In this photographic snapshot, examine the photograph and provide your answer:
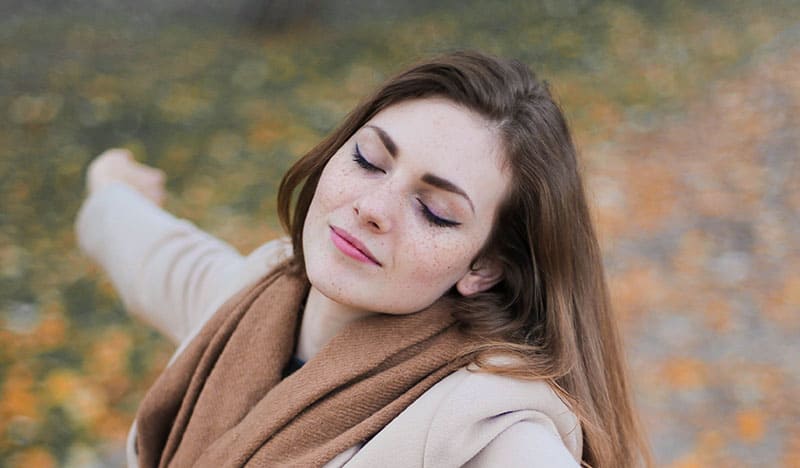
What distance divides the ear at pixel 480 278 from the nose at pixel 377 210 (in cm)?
25

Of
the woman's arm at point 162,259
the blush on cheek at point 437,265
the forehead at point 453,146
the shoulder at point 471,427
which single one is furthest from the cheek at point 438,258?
the woman's arm at point 162,259

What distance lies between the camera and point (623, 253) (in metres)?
4.99

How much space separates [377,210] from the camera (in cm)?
176

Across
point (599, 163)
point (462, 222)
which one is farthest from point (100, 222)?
point (599, 163)

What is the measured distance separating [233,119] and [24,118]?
4.17 feet

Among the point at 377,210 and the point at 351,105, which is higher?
the point at 377,210

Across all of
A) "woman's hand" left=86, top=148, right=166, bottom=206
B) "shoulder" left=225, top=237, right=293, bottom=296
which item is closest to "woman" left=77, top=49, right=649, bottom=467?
"shoulder" left=225, top=237, right=293, bottom=296

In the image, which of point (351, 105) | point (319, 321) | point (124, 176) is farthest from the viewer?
point (351, 105)

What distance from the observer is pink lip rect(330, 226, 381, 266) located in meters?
1.79

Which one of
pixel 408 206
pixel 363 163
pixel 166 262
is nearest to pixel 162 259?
pixel 166 262

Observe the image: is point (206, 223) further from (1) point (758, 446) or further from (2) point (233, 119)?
(1) point (758, 446)

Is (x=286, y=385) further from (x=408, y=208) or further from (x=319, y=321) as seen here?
(x=408, y=208)

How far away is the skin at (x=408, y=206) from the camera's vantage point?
1.78 meters

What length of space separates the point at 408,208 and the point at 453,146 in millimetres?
152
